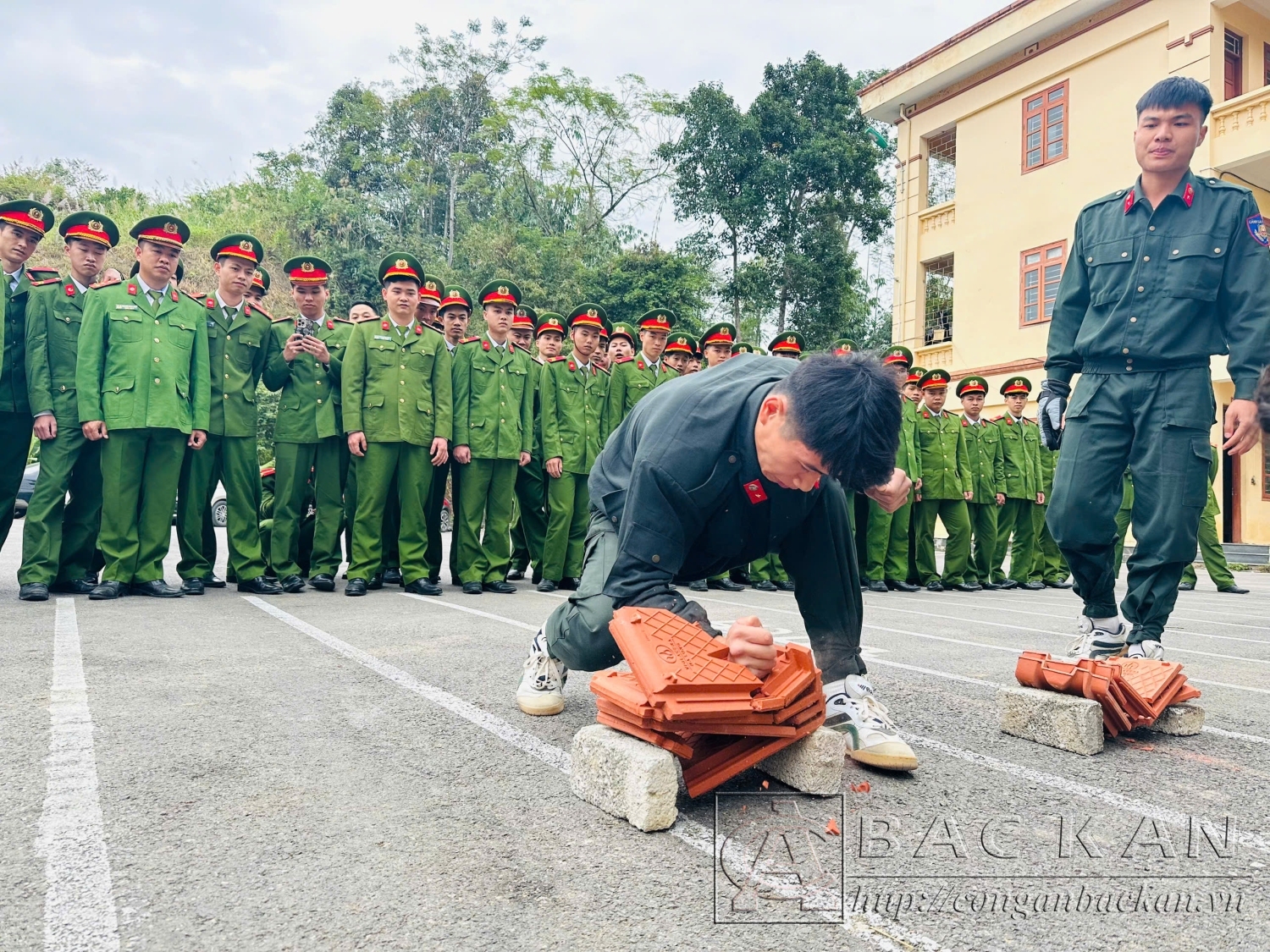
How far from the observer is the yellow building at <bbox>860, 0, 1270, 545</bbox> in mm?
14938

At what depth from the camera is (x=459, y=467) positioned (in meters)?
7.49

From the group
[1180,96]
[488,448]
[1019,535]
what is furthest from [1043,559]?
[1180,96]

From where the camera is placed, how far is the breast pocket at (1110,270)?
3.50 metres

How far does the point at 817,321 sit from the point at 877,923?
2412 cm

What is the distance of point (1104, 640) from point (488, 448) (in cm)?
491

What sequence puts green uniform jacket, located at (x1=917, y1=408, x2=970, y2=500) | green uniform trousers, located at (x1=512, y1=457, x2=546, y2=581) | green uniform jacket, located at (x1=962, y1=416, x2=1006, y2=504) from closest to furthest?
green uniform trousers, located at (x1=512, y1=457, x2=546, y2=581) < green uniform jacket, located at (x1=917, y1=408, x2=970, y2=500) < green uniform jacket, located at (x1=962, y1=416, x2=1006, y2=504)

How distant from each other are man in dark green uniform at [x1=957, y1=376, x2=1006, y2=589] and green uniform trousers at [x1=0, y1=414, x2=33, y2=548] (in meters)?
8.34

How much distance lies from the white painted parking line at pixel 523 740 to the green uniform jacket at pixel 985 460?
6489 mm

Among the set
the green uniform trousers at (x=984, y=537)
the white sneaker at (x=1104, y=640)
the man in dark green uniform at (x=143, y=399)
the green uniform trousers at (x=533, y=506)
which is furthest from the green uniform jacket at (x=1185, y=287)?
the green uniform trousers at (x=984, y=537)

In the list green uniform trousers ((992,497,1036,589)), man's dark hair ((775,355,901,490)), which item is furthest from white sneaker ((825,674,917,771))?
green uniform trousers ((992,497,1036,589))

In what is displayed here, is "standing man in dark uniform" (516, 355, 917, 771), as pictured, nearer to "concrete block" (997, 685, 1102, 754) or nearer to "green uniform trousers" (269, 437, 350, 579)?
"concrete block" (997, 685, 1102, 754)

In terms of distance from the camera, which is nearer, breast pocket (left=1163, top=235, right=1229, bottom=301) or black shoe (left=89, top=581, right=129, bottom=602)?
breast pocket (left=1163, top=235, right=1229, bottom=301)

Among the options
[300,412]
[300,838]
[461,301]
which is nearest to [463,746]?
[300,838]

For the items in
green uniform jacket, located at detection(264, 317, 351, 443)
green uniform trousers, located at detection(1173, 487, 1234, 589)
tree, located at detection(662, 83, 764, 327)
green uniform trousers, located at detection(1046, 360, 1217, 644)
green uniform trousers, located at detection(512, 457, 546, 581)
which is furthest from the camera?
tree, located at detection(662, 83, 764, 327)
